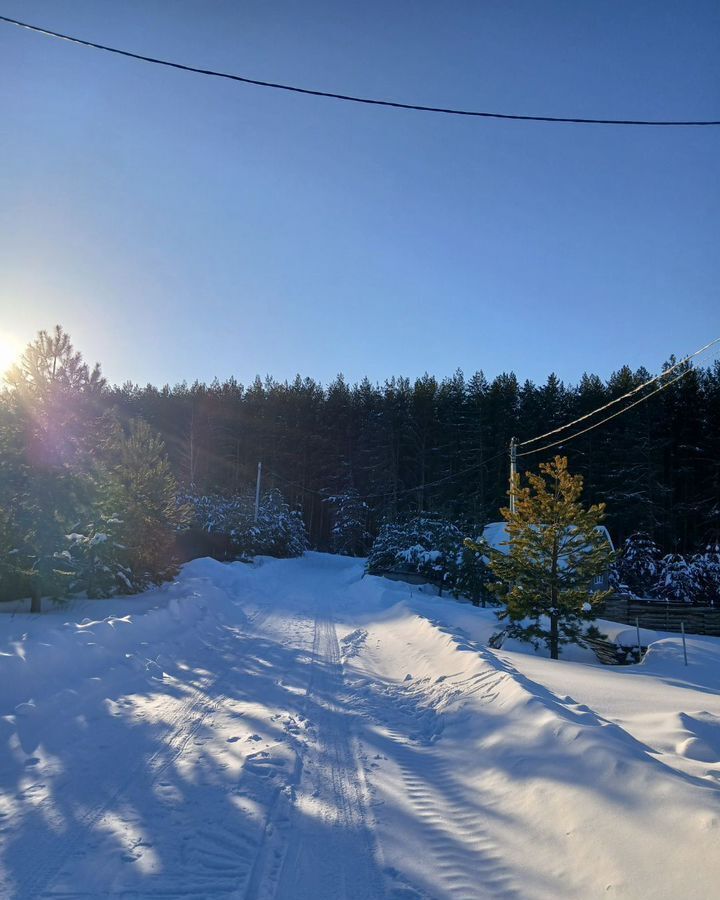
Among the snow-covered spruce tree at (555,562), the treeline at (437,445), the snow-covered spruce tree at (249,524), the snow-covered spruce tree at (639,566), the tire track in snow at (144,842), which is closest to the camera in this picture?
the tire track in snow at (144,842)

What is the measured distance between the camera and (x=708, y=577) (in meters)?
30.3

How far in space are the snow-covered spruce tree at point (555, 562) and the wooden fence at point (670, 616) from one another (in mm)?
10960

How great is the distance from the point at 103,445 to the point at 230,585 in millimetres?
7825

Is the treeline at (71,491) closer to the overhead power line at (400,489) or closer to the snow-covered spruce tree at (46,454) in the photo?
the snow-covered spruce tree at (46,454)

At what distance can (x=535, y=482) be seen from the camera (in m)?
13.3

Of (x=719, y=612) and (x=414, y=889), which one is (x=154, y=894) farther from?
(x=719, y=612)

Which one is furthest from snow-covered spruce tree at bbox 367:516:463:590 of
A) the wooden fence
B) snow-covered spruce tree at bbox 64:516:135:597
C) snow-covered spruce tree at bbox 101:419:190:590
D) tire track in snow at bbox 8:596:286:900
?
tire track in snow at bbox 8:596:286:900

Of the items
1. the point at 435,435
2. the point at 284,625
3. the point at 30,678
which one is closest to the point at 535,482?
the point at 284,625

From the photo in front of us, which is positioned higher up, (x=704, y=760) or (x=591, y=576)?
(x=591, y=576)

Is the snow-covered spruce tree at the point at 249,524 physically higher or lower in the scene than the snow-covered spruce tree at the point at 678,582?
higher

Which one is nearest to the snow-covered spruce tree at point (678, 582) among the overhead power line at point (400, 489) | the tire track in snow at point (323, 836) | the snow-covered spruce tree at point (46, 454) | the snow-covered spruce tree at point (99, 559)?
the overhead power line at point (400, 489)

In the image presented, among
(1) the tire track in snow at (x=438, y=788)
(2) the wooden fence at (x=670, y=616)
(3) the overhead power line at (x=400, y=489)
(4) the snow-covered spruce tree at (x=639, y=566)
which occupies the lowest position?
(2) the wooden fence at (x=670, y=616)

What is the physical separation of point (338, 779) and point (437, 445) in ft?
154

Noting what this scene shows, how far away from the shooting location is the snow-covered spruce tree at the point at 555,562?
1291cm
